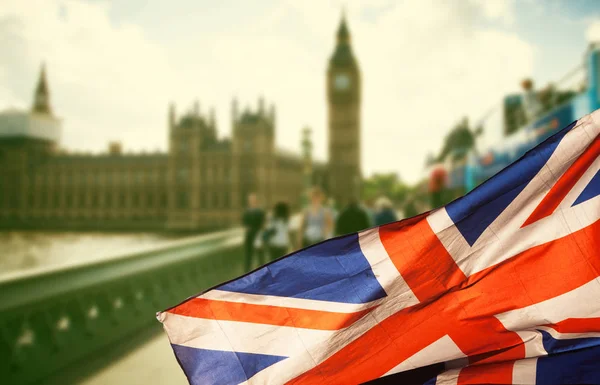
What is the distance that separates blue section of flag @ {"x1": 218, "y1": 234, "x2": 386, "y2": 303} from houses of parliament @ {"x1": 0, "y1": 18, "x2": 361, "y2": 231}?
76.1 m

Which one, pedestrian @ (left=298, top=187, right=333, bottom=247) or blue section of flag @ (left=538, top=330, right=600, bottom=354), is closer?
blue section of flag @ (left=538, top=330, right=600, bottom=354)

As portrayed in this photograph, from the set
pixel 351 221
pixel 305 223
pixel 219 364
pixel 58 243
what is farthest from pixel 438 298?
pixel 58 243

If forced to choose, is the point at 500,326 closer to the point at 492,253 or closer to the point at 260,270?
the point at 492,253

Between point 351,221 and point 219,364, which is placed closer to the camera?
point 219,364

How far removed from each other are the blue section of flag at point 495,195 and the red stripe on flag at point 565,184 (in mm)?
110

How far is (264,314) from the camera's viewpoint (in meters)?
2.50

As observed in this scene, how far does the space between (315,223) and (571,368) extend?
6378 millimetres

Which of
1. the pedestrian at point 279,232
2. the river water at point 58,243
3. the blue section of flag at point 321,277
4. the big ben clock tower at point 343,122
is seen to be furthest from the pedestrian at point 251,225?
the big ben clock tower at point 343,122

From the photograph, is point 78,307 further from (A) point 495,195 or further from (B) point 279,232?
(A) point 495,195

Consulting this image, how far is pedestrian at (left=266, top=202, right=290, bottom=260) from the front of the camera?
951cm

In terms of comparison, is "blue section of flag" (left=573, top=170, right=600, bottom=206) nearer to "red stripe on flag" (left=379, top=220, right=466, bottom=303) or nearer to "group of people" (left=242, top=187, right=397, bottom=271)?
"red stripe on flag" (left=379, top=220, right=466, bottom=303)

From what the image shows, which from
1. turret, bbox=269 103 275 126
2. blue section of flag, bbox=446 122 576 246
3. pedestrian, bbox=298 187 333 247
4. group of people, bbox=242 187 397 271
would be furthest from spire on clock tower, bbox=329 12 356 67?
blue section of flag, bbox=446 122 576 246

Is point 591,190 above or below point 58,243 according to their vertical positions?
above

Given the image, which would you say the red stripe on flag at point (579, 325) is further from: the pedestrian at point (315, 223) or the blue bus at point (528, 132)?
the pedestrian at point (315, 223)
